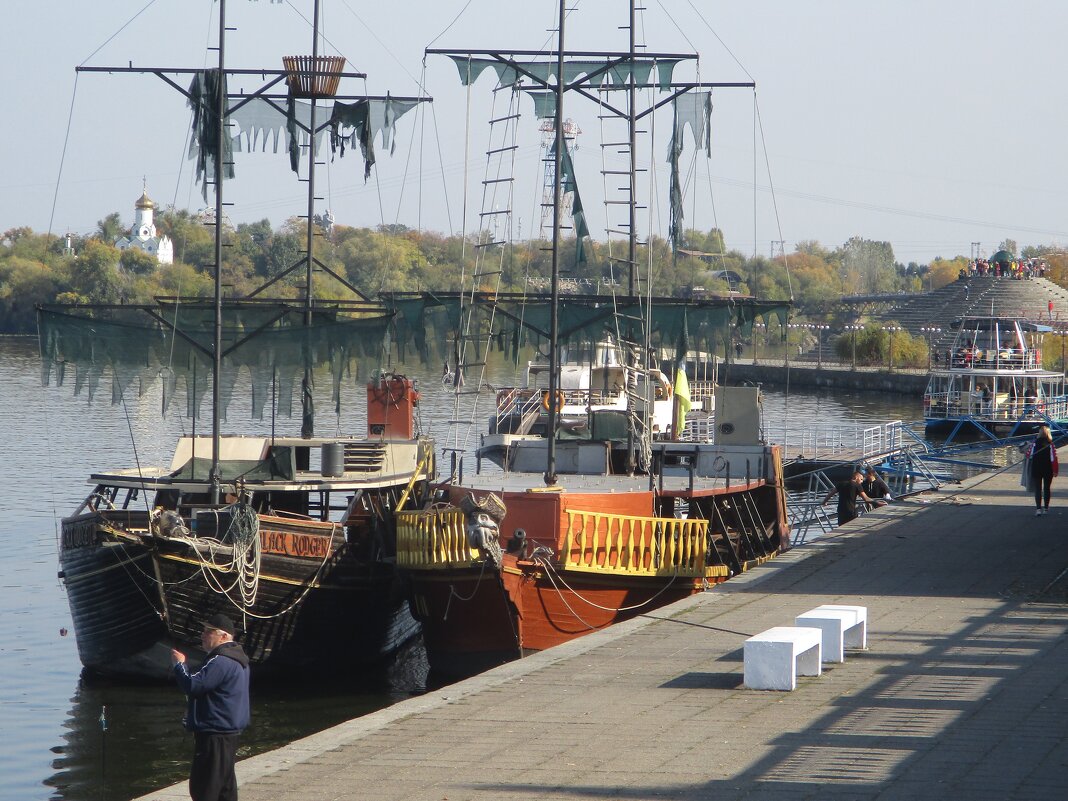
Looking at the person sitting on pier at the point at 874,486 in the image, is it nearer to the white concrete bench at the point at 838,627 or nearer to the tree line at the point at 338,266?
the tree line at the point at 338,266

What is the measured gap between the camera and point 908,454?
128 ft

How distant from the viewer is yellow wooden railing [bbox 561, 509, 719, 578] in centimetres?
2092

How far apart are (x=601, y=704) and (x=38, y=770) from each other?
7868 millimetres

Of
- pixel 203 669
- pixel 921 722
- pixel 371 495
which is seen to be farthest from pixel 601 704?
pixel 371 495

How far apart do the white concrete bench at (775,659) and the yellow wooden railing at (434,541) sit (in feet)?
21.1

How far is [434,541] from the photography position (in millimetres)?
20484

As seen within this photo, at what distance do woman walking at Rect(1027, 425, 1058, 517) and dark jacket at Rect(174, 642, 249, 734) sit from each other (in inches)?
779

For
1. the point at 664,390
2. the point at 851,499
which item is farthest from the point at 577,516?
the point at 664,390

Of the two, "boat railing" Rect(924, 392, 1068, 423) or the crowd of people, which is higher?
the crowd of people

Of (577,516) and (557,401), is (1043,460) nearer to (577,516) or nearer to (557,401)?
(557,401)

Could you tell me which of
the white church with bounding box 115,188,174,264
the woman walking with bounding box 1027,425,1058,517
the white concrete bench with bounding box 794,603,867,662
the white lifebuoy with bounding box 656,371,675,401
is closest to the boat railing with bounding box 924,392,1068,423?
the white lifebuoy with bounding box 656,371,675,401

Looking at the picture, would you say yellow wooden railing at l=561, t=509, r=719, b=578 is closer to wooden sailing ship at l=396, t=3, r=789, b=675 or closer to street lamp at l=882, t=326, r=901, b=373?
wooden sailing ship at l=396, t=3, r=789, b=675

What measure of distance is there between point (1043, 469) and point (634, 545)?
9.08m

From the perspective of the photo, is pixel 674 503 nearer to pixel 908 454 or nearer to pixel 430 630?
pixel 430 630
